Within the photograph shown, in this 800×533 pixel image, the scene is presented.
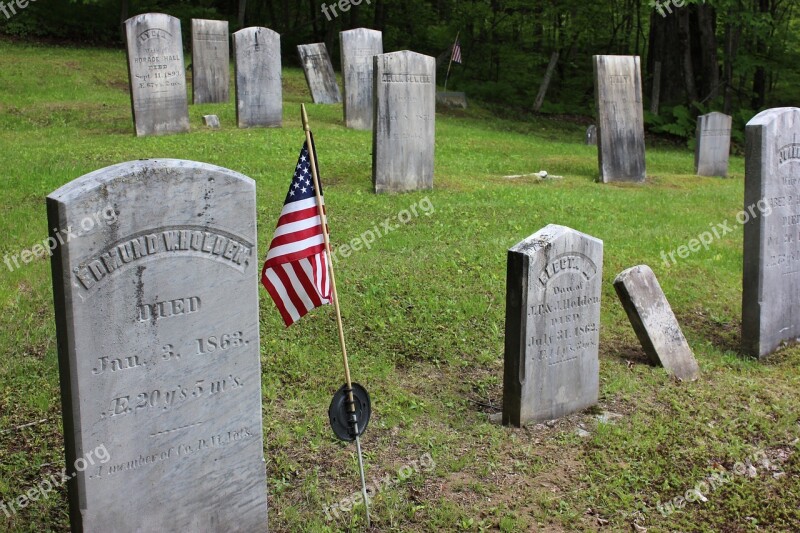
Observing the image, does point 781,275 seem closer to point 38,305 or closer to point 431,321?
point 431,321

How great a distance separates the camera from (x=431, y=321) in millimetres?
7379

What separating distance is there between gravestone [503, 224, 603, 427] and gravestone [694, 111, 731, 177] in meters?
10.6

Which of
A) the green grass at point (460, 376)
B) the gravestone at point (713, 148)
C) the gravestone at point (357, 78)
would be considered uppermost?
the gravestone at point (357, 78)

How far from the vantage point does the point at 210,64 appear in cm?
1800

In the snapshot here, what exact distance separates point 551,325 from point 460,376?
117 centimetres

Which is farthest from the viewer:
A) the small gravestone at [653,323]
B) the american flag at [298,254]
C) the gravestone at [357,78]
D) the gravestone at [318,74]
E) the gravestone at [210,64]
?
the gravestone at [318,74]

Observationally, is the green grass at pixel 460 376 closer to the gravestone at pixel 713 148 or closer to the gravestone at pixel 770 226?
the gravestone at pixel 770 226

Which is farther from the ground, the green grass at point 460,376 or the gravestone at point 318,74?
the gravestone at point 318,74

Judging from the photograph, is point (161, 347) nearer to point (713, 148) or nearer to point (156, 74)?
point (156, 74)

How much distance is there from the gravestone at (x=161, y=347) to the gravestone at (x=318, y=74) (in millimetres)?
16507

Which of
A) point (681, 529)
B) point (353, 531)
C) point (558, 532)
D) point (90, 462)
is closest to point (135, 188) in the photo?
point (90, 462)

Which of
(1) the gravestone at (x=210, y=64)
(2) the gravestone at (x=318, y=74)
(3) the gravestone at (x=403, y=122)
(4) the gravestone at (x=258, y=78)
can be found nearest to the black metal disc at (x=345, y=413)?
(3) the gravestone at (x=403, y=122)

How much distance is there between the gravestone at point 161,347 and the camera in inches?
141

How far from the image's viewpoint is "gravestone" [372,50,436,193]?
11.2m
